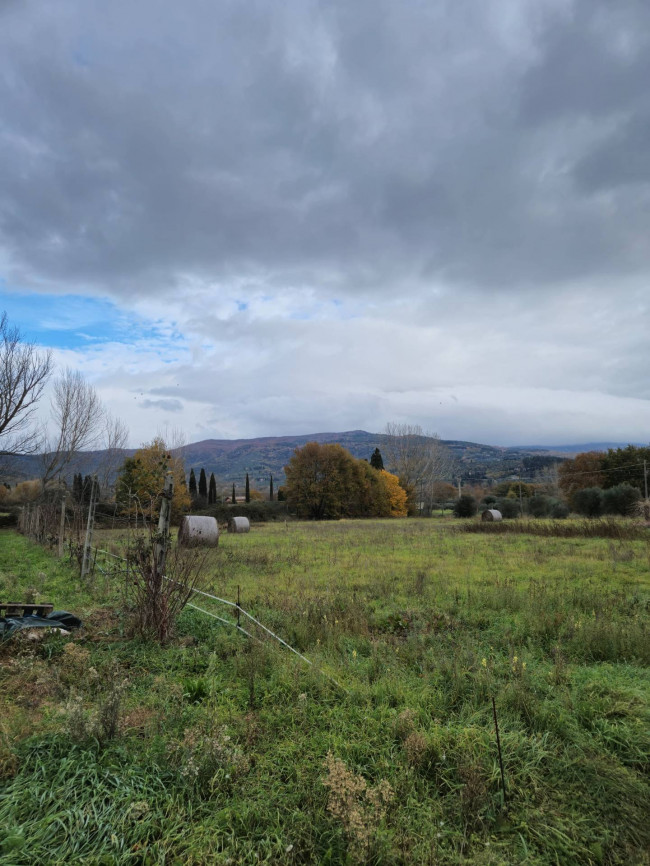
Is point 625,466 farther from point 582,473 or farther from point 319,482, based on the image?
point 319,482

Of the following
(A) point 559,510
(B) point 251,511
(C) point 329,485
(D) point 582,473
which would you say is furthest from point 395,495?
(A) point 559,510

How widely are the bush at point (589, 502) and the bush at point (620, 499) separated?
428 mm

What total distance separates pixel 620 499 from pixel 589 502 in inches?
85.6

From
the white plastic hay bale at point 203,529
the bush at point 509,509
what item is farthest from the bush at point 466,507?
the white plastic hay bale at point 203,529

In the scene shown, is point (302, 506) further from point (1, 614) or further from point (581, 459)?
point (1, 614)

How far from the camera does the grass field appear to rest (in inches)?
99.6

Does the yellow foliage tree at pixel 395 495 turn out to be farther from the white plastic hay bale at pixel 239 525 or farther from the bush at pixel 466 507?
the white plastic hay bale at pixel 239 525

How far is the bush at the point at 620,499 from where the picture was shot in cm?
3030

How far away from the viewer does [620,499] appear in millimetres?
30828

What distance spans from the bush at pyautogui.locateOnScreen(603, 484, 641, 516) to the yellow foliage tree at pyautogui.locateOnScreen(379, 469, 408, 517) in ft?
80.3

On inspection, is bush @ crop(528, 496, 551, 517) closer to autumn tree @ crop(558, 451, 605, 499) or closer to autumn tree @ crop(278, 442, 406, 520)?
autumn tree @ crop(558, 451, 605, 499)

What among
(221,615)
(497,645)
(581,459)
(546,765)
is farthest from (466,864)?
(581,459)

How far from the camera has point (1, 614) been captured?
20.1 feet

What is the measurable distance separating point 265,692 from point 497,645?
9.81ft
